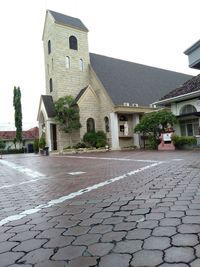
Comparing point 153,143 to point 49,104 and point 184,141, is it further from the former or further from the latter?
point 49,104

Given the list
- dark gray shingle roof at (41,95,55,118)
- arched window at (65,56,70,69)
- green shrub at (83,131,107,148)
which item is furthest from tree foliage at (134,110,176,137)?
arched window at (65,56,70,69)

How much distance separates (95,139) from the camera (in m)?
29.3

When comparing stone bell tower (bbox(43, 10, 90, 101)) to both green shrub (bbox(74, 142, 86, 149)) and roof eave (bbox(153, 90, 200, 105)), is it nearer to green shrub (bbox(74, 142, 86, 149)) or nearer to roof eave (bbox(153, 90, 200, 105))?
green shrub (bbox(74, 142, 86, 149))

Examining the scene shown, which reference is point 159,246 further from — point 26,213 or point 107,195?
point 107,195

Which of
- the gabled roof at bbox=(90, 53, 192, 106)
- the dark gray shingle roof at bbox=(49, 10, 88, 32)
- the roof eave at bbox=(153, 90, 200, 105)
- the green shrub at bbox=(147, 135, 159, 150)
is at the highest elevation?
the dark gray shingle roof at bbox=(49, 10, 88, 32)

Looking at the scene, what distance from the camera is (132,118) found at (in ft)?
103

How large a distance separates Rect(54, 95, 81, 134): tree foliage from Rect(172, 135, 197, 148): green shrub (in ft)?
32.9

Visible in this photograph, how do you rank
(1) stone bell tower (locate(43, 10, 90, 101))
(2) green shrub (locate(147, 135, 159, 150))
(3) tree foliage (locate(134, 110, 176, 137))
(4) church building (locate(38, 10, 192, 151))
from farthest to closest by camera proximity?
(1) stone bell tower (locate(43, 10, 90, 101)) < (4) church building (locate(38, 10, 192, 151)) < (2) green shrub (locate(147, 135, 159, 150)) < (3) tree foliage (locate(134, 110, 176, 137))

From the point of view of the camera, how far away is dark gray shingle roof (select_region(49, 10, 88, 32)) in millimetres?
31614

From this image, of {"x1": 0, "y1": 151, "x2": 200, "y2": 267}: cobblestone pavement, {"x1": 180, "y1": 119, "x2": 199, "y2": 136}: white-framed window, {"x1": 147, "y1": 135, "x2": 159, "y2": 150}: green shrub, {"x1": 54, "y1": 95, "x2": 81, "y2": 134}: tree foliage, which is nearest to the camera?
{"x1": 0, "y1": 151, "x2": 200, "y2": 267}: cobblestone pavement

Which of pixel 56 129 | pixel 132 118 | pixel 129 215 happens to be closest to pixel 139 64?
pixel 132 118

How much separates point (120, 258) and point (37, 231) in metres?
1.37

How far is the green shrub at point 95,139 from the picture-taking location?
95.6ft

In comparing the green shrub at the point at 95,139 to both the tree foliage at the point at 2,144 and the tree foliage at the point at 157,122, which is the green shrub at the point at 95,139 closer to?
the tree foliage at the point at 157,122
